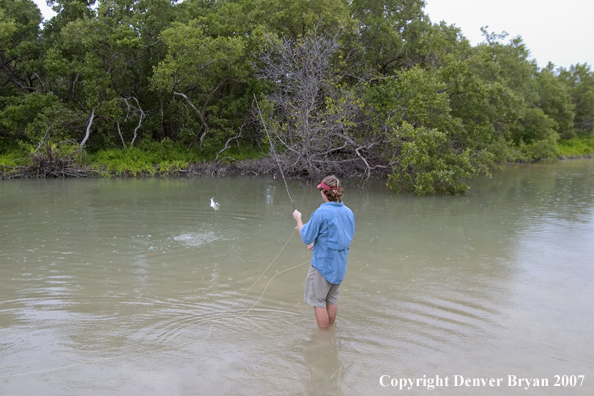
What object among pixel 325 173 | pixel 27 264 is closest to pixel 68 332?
pixel 27 264

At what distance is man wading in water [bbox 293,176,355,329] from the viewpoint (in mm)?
4078

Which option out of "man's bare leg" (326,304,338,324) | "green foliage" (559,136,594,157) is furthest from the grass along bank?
"man's bare leg" (326,304,338,324)

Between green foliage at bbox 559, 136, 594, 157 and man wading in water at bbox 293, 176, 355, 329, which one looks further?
green foliage at bbox 559, 136, 594, 157

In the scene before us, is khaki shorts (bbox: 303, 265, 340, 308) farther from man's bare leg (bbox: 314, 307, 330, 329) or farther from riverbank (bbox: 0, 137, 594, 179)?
riverbank (bbox: 0, 137, 594, 179)

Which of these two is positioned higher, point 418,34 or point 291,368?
point 418,34

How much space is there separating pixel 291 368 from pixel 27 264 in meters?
4.47

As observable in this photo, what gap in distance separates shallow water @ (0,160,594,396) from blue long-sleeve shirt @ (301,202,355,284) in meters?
0.62

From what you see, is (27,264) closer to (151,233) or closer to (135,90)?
(151,233)

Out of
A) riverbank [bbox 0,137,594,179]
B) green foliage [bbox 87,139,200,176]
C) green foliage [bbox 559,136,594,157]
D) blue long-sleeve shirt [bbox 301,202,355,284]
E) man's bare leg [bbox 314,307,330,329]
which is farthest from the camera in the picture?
green foliage [bbox 559,136,594,157]

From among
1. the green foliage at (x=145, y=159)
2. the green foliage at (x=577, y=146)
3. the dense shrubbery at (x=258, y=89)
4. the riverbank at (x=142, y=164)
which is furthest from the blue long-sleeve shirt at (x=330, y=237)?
the green foliage at (x=577, y=146)

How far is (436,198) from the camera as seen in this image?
12.6m

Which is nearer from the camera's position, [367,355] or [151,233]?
[367,355]

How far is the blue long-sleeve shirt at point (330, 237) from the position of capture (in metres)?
4.07

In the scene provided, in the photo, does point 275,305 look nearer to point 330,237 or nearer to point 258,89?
point 330,237
